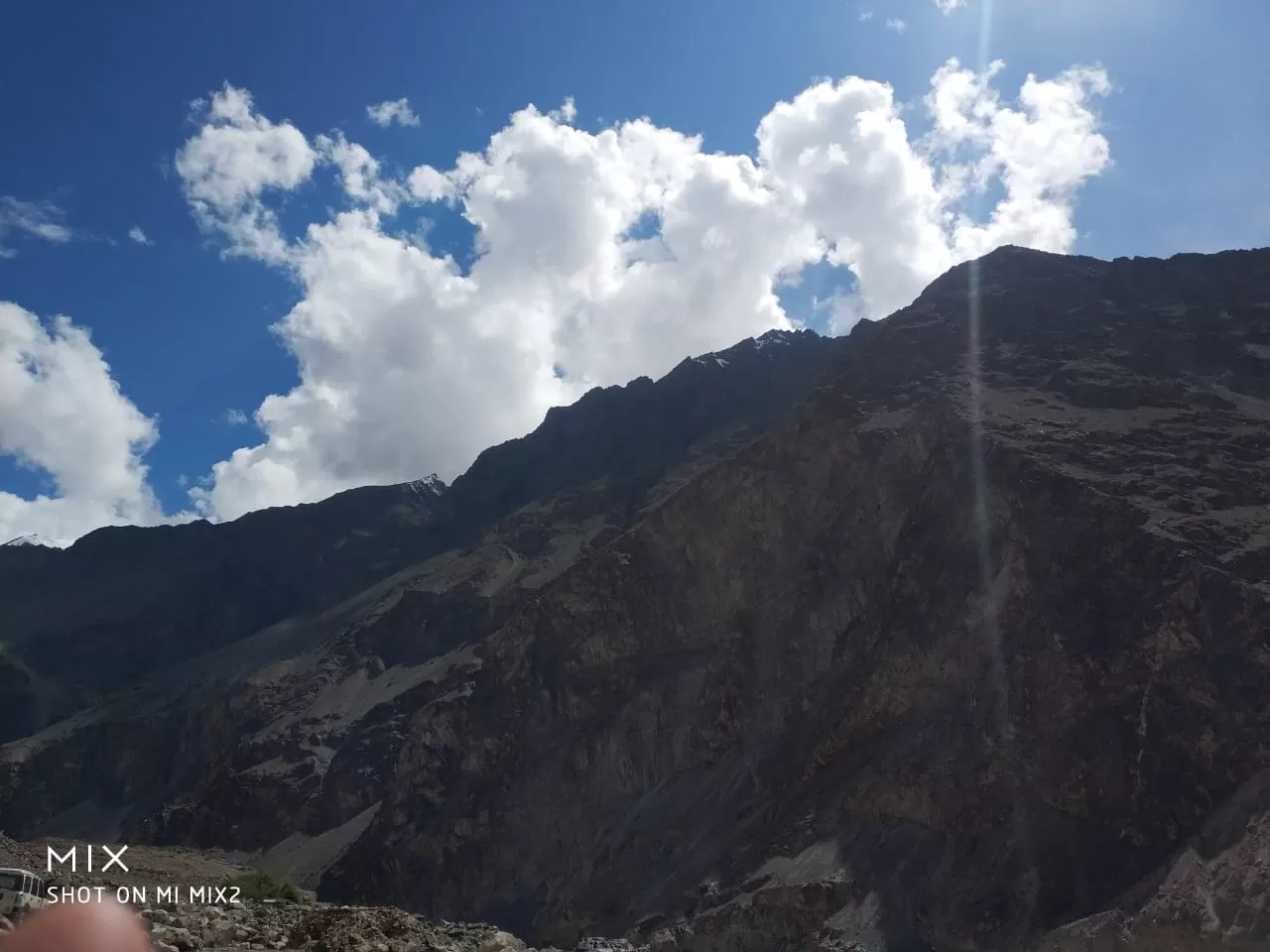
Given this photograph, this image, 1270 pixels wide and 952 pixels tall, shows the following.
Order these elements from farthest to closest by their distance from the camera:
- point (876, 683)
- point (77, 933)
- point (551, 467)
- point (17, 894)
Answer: point (551, 467)
point (876, 683)
point (17, 894)
point (77, 933)

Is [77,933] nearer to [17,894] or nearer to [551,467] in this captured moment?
[17,894]

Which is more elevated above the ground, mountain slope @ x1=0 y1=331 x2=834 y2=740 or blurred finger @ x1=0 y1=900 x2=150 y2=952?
mountain slope @ x1=0 y1=331 x2=834 y2=740

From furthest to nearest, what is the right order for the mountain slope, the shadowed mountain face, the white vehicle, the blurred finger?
the mountain slope
the shadowed mountain face
the white vehicle
the blurred finger

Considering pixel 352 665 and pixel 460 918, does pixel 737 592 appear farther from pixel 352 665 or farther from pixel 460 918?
pixel 352 665

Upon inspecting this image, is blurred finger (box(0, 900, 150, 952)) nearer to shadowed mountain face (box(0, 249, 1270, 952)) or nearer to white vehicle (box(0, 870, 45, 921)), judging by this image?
white vehicle (box(0, 870, 45, 921))

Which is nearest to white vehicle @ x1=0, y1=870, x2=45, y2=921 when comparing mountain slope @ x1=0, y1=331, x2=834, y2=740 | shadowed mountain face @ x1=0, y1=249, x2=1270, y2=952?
shadowed mountain face @ x1=0, y1=249, x2=1270, y2=952

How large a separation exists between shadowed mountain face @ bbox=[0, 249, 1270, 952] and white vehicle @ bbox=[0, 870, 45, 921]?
121ft

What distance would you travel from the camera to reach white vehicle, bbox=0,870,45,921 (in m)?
16.6

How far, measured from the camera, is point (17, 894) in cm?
1758

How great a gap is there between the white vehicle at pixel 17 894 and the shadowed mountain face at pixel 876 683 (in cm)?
3683

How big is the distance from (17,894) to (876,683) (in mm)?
54905

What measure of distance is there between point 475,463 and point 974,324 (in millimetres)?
121568

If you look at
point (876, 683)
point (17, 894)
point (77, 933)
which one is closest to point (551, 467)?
point (876, 683)

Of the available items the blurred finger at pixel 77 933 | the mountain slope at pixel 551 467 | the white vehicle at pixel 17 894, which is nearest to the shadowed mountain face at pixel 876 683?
the mountain slope at pixel 551 467
